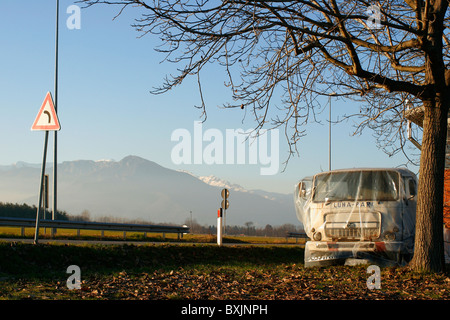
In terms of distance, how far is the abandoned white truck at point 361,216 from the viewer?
11625mm

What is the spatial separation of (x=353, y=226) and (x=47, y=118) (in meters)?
7.65

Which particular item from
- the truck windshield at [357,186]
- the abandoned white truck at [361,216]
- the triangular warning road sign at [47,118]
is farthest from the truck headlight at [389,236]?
the triangular warning road sign at [47,118]

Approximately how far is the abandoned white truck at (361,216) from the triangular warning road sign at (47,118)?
6334 mm

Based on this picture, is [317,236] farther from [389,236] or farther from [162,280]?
[162,280]

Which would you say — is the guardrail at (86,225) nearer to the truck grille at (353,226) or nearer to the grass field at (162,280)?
the grass field at (162,280)

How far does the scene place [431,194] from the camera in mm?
10688

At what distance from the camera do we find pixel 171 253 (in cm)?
1617

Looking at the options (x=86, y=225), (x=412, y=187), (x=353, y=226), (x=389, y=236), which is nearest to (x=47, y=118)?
(x=353, y=226)

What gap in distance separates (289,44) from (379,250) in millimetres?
4789

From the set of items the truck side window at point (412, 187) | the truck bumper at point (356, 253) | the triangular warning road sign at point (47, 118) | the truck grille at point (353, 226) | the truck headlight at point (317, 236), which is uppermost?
the triangular warning road sign at point (47, 118)

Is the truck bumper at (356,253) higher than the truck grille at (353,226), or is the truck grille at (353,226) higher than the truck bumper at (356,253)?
the truck grille at (353,226)

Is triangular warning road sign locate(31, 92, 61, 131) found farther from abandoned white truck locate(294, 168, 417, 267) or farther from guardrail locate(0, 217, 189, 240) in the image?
guardrail locate(0, 217, 189, 240)
